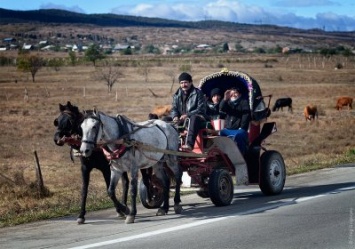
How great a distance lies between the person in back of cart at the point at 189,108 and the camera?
41.6 ft

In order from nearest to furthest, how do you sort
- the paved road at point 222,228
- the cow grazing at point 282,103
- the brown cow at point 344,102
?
the paved road at point 222,228 → the cow grazing at point 282,103 → the brown cow at point 344,102

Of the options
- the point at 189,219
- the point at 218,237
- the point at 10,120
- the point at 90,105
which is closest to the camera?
the point at 218,237

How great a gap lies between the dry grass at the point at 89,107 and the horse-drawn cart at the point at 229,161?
2.19 meters

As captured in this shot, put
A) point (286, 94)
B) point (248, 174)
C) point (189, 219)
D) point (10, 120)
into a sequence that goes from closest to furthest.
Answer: point (189, 219) < point (248, 174) < point (10, 120) < point (286, 94)

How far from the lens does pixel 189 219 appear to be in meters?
11.4

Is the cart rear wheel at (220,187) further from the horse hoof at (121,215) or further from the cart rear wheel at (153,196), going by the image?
the horse hoof at (121,215)

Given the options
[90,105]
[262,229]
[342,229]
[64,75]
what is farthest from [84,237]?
[64,75]

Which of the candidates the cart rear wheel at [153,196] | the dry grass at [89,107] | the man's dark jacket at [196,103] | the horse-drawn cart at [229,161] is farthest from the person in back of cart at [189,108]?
the dry grass at [89,107]

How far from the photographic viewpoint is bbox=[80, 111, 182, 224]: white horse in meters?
10.8

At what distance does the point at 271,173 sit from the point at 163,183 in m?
2.86

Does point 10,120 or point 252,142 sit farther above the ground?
point 252,142

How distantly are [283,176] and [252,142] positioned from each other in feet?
3.35

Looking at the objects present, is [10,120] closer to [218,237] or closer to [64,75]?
[218,237]

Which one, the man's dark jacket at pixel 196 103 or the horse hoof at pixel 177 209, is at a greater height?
the man's dark jacket at pixel 196 103
